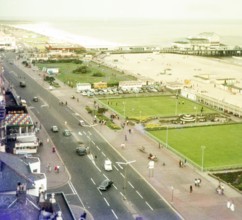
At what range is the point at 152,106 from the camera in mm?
80812

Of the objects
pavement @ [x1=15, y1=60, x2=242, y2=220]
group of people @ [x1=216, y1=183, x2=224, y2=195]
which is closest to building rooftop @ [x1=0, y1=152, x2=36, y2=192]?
pavement @ [x1=15, y1=60, x2=242, y2=220]

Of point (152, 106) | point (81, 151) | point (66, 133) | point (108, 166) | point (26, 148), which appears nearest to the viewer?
point (108, 166)

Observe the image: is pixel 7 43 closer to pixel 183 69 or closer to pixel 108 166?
pixel 183 69

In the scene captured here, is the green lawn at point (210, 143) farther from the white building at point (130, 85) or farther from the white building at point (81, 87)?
the white building at point (130, 85)

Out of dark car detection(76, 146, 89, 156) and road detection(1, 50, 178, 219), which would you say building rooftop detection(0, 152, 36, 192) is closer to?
road detection(1, 50, 178, 219)

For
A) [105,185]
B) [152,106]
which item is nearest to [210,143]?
[105,185]

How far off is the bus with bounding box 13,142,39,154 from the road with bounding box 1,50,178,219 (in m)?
2.95

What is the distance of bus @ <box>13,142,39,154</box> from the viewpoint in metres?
51.9

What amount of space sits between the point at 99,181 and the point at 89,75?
2870 inches

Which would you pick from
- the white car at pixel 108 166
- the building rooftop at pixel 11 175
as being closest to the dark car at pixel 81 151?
the white car at pixel 108 166

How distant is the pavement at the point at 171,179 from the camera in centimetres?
4025

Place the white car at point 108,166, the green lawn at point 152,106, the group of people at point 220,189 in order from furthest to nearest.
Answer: the green lawn at point 152,106 < the white car at point 108,166 < the group of people at point 220,189

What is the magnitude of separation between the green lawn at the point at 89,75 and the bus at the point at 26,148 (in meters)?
50.5

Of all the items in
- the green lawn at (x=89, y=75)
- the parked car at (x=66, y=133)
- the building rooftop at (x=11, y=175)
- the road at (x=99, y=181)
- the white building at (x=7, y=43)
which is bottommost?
the road at (x=99, y=181)
